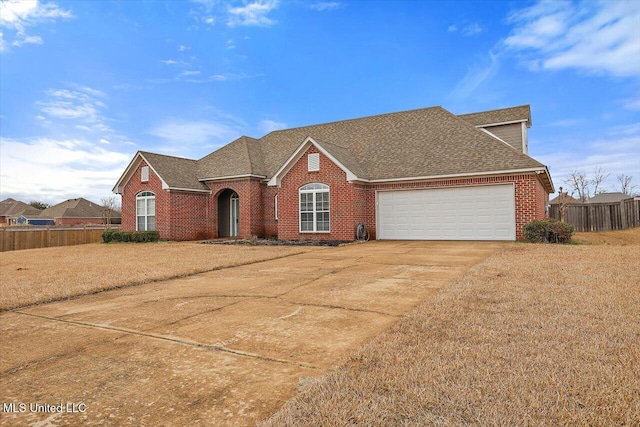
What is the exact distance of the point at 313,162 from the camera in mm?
17109

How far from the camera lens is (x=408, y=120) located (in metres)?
20.6

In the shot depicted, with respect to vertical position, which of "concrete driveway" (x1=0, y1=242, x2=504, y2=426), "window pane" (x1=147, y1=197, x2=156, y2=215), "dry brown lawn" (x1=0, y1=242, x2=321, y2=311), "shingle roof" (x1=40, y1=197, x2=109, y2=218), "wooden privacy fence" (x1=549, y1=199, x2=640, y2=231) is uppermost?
"shingle roof" (x1=40, y1=197, x2=109, y2=218)

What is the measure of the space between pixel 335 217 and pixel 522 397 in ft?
47.2

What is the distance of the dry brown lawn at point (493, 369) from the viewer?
2.22m

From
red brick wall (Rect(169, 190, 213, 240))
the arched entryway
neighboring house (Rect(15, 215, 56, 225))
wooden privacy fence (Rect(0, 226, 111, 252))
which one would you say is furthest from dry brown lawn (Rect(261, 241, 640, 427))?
neighboring house (Rect(15, 215, 56, 225))

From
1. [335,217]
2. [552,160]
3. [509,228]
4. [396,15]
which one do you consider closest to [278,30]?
[396,15]

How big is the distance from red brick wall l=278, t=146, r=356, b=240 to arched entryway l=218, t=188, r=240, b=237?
5.45 m

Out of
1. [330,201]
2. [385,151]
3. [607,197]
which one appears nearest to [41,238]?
[330,201]

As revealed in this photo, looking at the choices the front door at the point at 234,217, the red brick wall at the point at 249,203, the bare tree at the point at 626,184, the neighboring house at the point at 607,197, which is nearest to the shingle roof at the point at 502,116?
the red brick wall at the point at 249,203

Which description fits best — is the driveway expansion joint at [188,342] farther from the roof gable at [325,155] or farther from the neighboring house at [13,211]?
the neighboring house at [13,211]

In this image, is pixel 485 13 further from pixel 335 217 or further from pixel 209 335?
pixel 209 335

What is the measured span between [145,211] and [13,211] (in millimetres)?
73088

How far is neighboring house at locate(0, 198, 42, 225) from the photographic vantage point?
7044cm

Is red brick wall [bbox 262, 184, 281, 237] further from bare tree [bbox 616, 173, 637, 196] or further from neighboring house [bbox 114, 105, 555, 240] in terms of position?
bare tree [bbox 616, 173, 637, 196]
